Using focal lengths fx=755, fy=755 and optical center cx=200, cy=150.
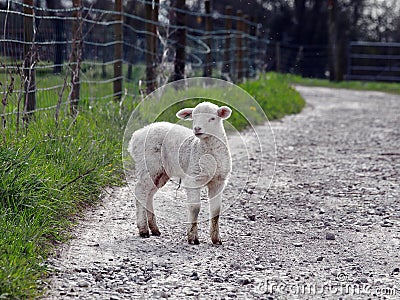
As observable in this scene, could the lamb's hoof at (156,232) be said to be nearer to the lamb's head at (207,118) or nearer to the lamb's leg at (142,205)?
the lamb's leg at (142,205)

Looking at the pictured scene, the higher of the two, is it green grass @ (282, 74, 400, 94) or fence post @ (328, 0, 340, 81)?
fence post @ (328, 0, 340, 81)

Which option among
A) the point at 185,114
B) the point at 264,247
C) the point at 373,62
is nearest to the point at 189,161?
the point at 185,114

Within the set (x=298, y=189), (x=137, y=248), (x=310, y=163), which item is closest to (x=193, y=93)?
(x=310, y=163)

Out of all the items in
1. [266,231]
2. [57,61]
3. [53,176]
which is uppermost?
[57,61]

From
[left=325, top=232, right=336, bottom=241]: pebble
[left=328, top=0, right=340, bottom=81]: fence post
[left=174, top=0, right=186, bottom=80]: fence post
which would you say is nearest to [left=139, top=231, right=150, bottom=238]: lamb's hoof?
[left=325, top=232, right=336, bottom=241]: pebble

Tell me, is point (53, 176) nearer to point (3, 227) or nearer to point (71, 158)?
point (71, 158)

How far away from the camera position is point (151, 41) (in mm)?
10633

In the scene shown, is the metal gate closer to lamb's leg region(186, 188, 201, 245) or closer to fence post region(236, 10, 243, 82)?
fence post region(236, 10, 243, 82)

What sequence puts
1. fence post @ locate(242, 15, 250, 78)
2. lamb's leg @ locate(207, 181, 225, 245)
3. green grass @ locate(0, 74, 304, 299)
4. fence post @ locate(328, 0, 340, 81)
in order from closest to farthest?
green grass @ locate(0, 74, 304, 299), lamb's leg @ locate(207, 181, 225, 245), fence post @ locate(242, 15, 250, 78), fence post @ locate(328, 0, 340, 81)

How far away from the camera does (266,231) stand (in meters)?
5.33

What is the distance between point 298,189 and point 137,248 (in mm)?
2503

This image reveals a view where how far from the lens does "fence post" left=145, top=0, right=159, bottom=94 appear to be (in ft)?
34.1

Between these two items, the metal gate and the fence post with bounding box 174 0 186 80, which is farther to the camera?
the metal gate

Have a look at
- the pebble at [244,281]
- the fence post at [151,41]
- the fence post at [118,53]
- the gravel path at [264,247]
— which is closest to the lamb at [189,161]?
the gravel path at [264,247]
